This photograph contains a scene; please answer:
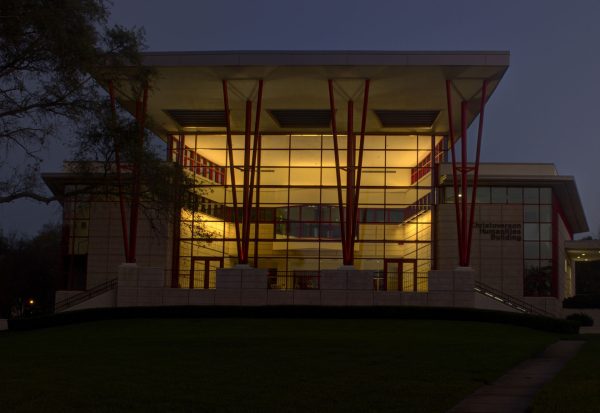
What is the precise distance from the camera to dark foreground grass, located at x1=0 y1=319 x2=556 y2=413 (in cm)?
1293

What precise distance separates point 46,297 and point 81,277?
32.4 m

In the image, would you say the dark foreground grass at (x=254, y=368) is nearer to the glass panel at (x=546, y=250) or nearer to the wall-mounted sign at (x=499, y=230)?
the wall-mounted sign at (x=499, y=230)

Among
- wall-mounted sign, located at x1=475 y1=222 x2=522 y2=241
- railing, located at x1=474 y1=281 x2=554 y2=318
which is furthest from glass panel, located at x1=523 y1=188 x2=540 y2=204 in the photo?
railing, located at x1=474 y1=281 x2=554 y2=318

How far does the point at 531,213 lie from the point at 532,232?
1177mm

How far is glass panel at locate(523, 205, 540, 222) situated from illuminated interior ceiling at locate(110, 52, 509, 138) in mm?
6485

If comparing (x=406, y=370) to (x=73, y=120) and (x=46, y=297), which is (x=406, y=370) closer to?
(x=73, y=120)

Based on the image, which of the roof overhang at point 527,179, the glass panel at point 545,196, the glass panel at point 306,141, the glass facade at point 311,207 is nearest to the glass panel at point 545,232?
the glass panel at point 545,196

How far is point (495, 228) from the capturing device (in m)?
52.0

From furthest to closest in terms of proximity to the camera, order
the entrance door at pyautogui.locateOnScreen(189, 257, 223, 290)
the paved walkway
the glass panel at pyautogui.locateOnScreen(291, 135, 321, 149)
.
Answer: the glass panel at pyautogui.locateOnScreen(291, 135, 321, 149) < the entrance door at pyautogui.locateOnScreen(189, 257, 223, 290) < the paved walkway

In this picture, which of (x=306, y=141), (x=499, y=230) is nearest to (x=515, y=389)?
(x=499, y=230)

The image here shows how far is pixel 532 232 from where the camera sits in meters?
52.4

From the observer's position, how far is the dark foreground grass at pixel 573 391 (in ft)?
38.8

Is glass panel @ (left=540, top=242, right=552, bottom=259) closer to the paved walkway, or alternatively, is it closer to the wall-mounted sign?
the wall-mounted sign

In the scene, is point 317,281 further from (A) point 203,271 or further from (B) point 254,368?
(B) point 254,368
